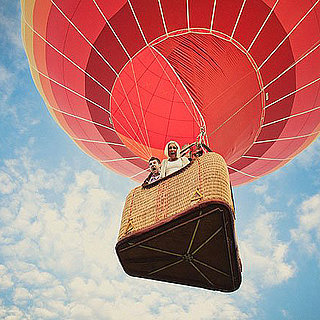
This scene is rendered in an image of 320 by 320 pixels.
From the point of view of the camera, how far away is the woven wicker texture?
6.63 feet

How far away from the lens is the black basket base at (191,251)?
211cm

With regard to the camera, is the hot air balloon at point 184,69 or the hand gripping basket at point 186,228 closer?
the hand gripping basket at point 186,228

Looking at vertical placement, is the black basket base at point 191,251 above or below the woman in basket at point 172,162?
below

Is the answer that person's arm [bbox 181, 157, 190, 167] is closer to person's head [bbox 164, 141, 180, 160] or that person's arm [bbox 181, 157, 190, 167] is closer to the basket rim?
person's head [bbox 164, 141, 180, 160]

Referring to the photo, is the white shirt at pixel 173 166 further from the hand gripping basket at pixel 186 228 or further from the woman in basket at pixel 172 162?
the hand gripping basket at pixel 186 228

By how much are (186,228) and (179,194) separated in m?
0.22

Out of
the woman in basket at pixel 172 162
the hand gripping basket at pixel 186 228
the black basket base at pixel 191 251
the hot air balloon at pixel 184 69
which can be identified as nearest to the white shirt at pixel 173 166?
the woman in basket at pixel 172 162

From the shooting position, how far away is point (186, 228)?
2.18 metres

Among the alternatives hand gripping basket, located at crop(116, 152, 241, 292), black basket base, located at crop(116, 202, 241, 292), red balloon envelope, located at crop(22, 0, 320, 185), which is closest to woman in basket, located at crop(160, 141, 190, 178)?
hand gripping basket, located at crop(116, 152, 241, 292)

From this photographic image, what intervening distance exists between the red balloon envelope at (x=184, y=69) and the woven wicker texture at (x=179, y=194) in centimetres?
144

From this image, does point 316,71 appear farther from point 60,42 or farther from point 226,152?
point 60,42

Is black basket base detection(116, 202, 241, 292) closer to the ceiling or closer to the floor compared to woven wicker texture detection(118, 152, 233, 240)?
closer to the floor

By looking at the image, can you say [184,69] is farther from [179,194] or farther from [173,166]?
[179,194]

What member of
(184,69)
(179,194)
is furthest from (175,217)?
(184,69)
